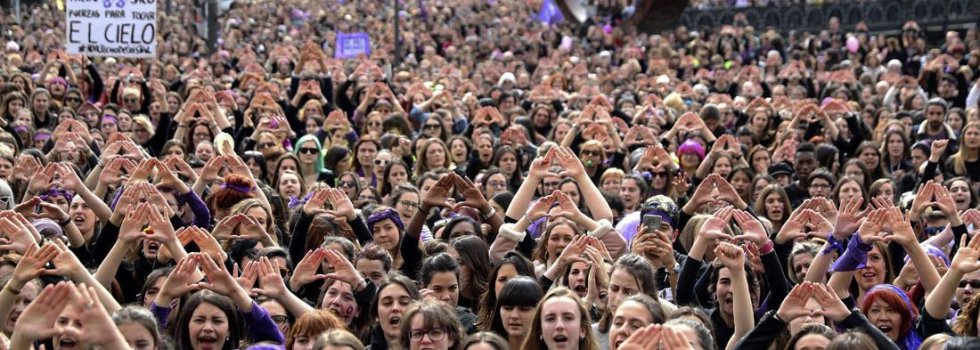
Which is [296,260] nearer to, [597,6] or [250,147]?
[250,147]

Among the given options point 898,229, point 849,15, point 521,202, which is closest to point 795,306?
point 898,229

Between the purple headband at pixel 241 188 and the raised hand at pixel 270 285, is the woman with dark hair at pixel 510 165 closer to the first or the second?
the purple headband at pixel 241 188

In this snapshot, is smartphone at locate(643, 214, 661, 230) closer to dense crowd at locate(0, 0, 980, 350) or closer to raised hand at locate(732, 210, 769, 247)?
dense crowd at locate(0, 0, 980, 350)

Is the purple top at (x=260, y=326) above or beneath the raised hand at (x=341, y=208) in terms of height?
beneath

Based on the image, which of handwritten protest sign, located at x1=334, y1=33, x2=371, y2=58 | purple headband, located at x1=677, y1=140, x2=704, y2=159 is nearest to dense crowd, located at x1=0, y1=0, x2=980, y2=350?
purple headband, located at x1=677, y1=140, x2=704, y2=159

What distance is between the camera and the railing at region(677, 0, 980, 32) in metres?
30.2

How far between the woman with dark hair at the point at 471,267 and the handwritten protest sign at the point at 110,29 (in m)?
8.98

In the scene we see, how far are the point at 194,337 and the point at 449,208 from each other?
3425mm

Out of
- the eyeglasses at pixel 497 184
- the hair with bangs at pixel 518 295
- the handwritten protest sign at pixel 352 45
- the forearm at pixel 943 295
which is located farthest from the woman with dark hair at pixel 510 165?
the handwritten protest sign at pixel 352 45

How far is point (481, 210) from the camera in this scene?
34.7 feet

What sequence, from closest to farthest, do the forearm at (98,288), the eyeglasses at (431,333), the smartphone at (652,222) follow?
the eyeglasses at (431,333)
the forearm at (98,288)
the smartphone at (652,222)

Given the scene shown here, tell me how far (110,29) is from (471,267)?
9.36 meters

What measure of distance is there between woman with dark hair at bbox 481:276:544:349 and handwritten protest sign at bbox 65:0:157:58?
403 inches

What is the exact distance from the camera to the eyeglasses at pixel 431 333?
7.32 metres
